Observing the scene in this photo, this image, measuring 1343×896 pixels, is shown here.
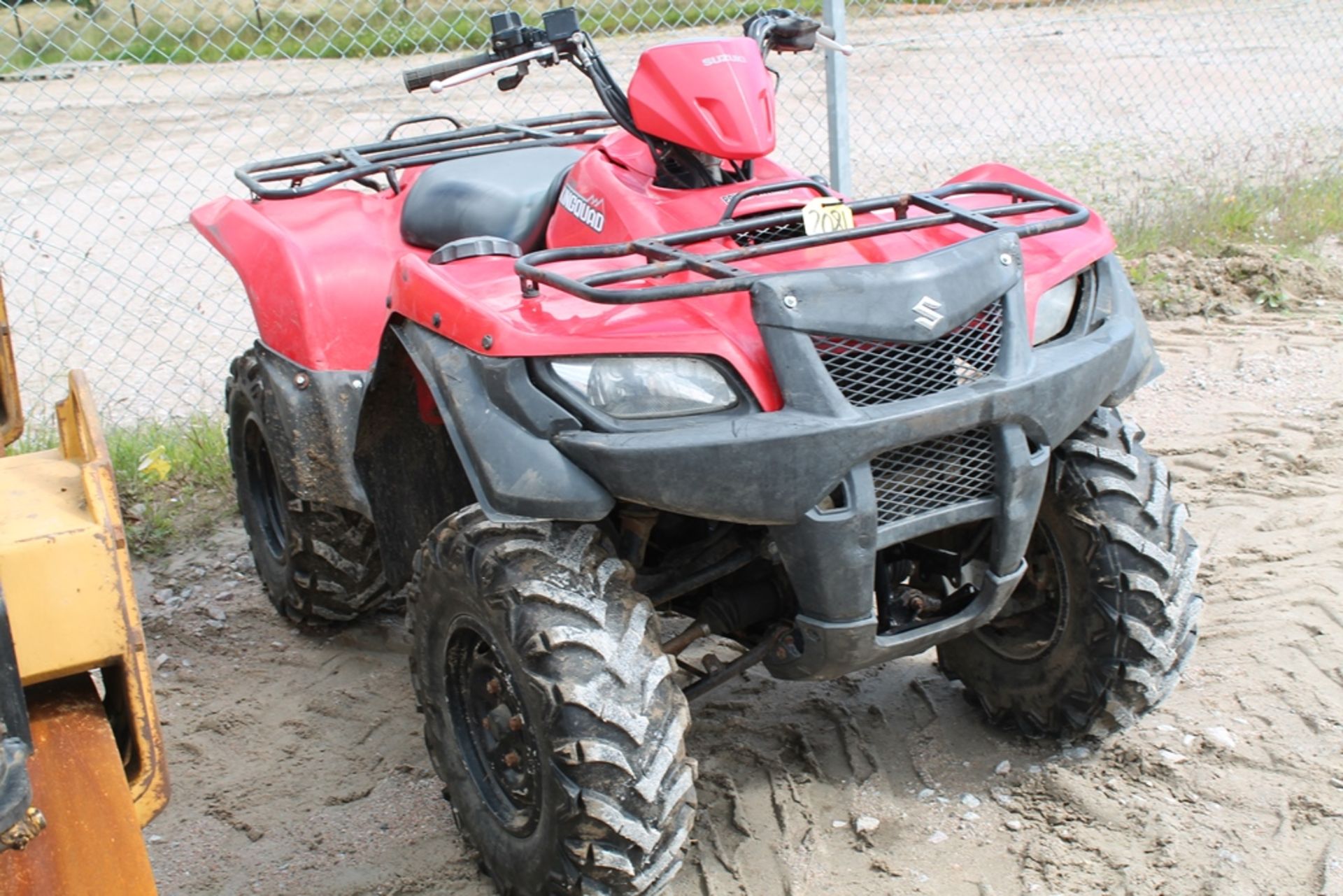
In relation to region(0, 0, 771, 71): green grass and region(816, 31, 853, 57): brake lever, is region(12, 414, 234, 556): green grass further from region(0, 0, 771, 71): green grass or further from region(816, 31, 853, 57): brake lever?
region(0, 0, 771, 71): green grass

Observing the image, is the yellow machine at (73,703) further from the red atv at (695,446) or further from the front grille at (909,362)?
the front grille at (909,362)

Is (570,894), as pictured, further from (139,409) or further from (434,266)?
(139,409)

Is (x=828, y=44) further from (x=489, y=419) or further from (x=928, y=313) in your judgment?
(x=489, y=419)

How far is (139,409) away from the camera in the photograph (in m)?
6.11

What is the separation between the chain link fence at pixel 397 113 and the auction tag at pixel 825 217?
3067 millimetres

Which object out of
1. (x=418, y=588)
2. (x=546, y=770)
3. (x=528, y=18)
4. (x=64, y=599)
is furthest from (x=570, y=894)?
(x=528, y=18)

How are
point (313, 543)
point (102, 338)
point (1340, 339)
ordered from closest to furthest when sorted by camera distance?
point (313, 543) < point (1340, 339) < point (102, 338)

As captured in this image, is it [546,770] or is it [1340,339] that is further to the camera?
[1340,339]

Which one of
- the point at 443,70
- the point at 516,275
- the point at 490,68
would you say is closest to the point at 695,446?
the point at 516,275

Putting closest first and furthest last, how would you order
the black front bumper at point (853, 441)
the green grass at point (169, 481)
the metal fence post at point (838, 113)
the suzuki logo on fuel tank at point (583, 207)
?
the black front bumper at point (853, 441), the suzuki logo on fuel tank at point (583, 207), the green grass at point (169, 481), the metal fence post at point (838, 113)

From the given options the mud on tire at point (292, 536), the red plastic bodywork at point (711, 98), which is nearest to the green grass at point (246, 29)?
the mud on tire at point (292, 536)

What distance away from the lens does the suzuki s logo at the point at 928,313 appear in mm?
2344

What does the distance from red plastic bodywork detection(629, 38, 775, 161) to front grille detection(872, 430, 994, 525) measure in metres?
0.75

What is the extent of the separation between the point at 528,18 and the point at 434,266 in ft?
27.8
